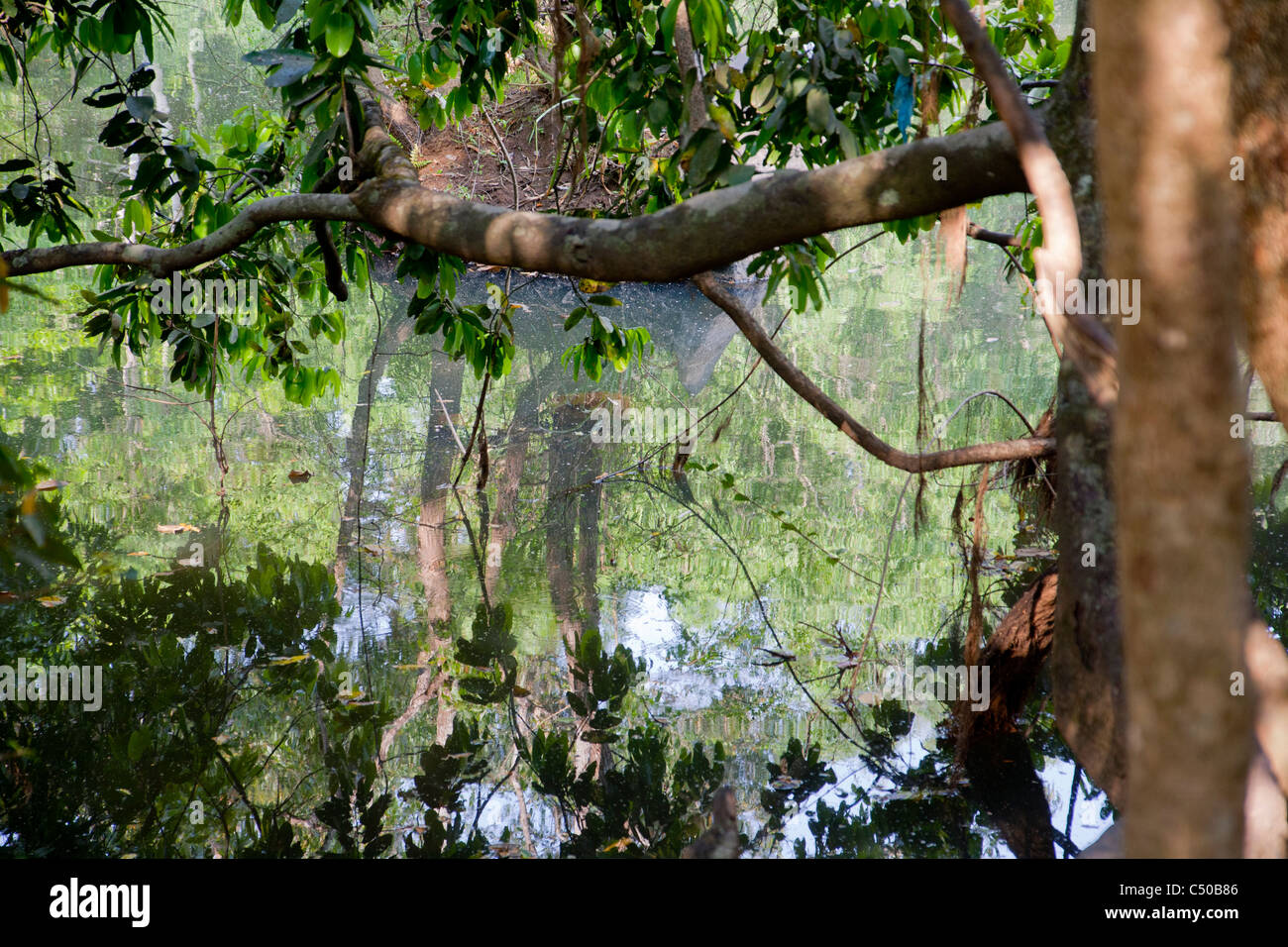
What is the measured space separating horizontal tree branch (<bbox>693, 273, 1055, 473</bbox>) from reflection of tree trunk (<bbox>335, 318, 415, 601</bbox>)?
982 millimetres

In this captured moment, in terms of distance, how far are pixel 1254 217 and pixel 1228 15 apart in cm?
22

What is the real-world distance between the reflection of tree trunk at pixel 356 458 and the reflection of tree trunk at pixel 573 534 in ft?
2.66

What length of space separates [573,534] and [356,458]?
59.8 inches

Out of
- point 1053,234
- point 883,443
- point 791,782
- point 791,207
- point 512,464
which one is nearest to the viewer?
point 1053,234

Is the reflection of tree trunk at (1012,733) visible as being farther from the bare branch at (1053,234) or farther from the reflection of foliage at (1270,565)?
the bare branch at (1053,234)

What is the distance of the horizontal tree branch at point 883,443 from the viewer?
84.4 inches

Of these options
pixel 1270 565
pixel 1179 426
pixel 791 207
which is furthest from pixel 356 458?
pixel 1179 426

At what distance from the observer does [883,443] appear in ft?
7.35

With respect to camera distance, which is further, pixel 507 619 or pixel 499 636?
pixel 507 619

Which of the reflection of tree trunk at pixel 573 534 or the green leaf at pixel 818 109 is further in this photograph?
the reflection of tree trunk at pixel 573 534

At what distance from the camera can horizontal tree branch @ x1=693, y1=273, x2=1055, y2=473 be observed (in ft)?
7.03

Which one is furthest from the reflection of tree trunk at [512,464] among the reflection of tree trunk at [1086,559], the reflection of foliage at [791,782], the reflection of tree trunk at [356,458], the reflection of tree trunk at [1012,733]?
the reflection of tree trunk at [1086,559]

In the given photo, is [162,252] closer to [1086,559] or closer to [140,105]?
[140,105]
